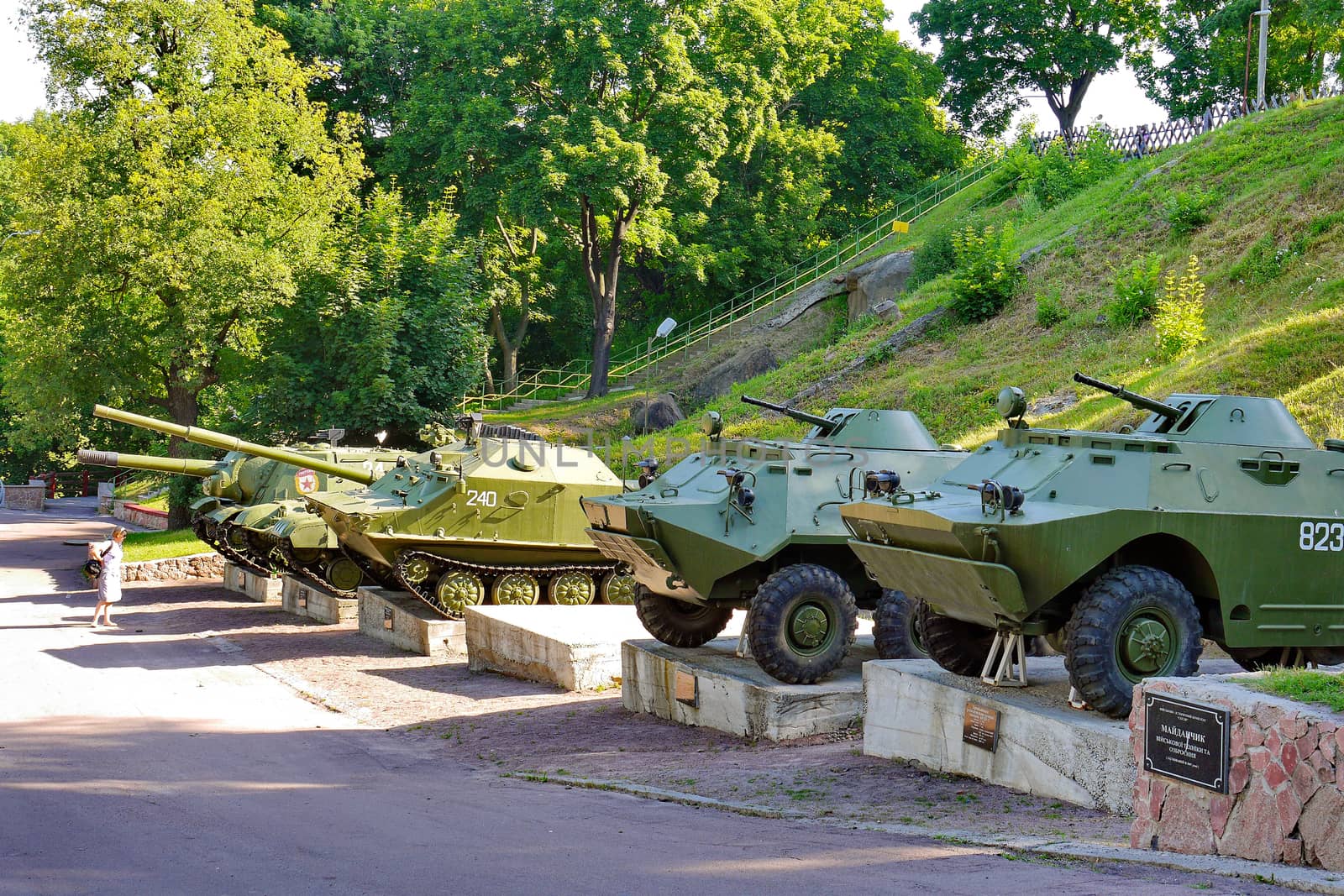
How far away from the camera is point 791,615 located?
37.0ft

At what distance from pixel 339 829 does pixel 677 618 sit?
5640 millimetres

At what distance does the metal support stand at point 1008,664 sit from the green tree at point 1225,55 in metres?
31.6

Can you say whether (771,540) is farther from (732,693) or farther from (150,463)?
(150,463)

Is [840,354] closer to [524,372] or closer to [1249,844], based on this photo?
[524,372]

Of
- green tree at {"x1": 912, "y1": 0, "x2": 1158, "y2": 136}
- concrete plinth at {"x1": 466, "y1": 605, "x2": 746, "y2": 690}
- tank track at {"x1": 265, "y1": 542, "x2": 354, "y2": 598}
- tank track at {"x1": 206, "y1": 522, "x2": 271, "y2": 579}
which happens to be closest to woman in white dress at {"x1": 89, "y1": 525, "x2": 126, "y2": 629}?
tank track at {"x1": 265, "y1": 542, "x2": 354, "y2": 598}

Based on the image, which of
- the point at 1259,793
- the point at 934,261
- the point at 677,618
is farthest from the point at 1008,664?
the point at 934,261

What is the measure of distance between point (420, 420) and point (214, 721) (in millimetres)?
16729

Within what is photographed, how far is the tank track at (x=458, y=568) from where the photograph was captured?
57.0 feet

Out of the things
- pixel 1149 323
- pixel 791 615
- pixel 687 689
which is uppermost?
pixel 1149 323

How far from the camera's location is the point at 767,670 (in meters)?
11.2

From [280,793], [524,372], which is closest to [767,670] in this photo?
[280,793]

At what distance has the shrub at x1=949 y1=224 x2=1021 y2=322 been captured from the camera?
90.5 ft

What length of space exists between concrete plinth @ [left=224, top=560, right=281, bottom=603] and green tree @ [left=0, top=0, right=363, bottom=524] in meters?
6.61

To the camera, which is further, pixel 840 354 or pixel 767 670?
pixel 840 354
